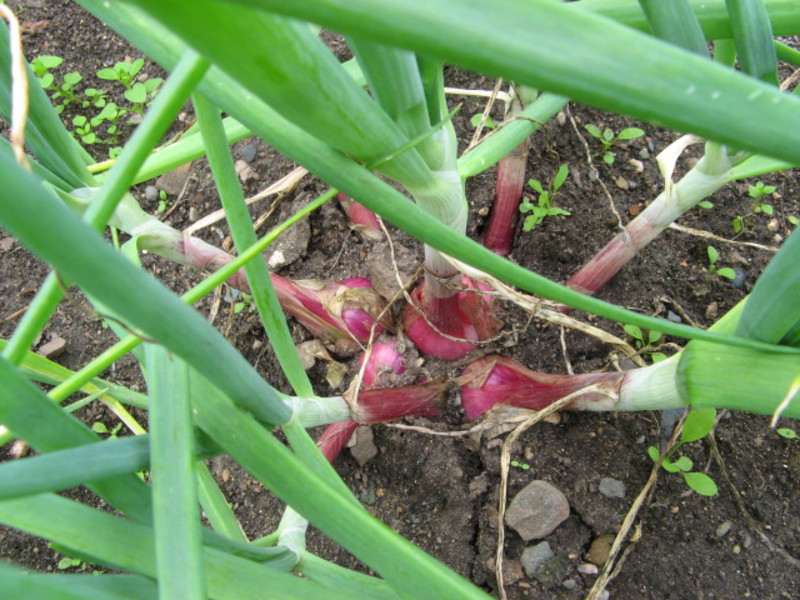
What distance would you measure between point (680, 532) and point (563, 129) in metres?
0.80

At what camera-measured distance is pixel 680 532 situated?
1021 millimetres

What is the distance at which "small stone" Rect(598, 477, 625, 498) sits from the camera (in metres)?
1.03

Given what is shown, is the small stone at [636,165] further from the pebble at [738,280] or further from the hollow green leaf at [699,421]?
the hollow green leaf at [699,421]

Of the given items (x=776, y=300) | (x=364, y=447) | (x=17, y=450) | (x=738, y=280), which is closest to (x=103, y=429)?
(x=17, y=450)

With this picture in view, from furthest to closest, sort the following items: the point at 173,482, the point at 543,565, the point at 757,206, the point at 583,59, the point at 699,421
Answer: the point at 757,206
the point at 543,565
the point at 699,421
the point at 173,482
the point at 583,59

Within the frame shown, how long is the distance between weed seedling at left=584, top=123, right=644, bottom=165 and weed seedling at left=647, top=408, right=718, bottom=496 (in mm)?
563

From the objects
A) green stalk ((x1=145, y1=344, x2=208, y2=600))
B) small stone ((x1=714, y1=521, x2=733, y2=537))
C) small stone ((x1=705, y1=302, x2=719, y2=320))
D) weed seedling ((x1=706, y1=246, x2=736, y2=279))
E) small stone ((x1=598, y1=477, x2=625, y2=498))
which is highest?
green stalk ((x1=145, y1=344, x2=208, y2=600))

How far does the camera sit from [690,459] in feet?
3.42

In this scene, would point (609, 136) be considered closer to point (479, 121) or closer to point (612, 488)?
point (479, 121)

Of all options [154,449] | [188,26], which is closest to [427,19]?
[188,26]

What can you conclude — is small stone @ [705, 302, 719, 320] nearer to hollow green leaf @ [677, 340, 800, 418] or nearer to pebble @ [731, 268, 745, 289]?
pebble @ [731, 268, 745, 289]

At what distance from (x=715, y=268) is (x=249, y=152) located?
1007 millimetres

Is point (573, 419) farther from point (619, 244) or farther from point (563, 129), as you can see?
point (563, 129)

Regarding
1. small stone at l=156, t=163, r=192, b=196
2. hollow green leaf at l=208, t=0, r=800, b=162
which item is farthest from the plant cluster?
hollow green leaf at l=208, t=0, r=800, b=162
